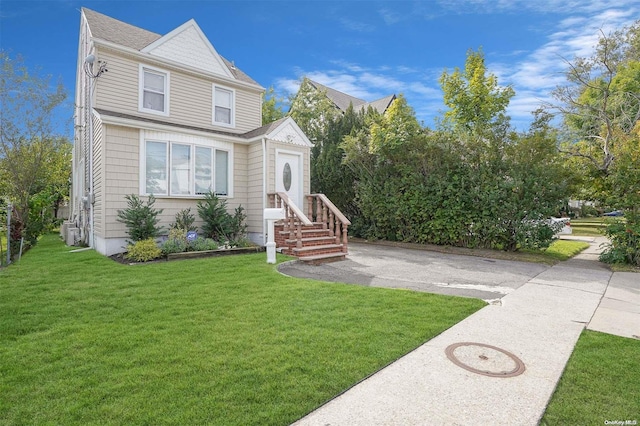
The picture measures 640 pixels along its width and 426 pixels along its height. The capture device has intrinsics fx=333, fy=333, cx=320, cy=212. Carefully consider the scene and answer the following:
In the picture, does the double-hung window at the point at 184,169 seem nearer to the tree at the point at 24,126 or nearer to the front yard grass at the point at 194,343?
the front yard grass at the point at 194,343

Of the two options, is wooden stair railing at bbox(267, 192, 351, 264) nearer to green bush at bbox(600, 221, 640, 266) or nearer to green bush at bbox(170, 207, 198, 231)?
green bush at bbox(170, 207, 198, 231)

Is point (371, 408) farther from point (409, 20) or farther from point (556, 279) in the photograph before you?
point (409, 20)

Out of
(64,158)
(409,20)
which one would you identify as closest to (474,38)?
(409,20)

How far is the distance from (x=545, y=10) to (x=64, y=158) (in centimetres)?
2467

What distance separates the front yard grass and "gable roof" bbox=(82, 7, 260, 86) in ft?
24.7

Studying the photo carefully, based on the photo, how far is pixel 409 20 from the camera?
41.0ft

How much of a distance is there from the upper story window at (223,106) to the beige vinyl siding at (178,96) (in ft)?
Result: 0.46

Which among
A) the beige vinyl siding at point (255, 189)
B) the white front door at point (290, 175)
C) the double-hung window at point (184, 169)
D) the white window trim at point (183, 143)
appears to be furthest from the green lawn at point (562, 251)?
the double-hung window at point (184, 169)

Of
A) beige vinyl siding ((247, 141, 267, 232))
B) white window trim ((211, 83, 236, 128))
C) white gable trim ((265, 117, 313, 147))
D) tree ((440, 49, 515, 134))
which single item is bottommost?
beige vinyl siding ((247, 141, 267, 232))

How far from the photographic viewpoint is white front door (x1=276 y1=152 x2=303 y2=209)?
10383 millimetres

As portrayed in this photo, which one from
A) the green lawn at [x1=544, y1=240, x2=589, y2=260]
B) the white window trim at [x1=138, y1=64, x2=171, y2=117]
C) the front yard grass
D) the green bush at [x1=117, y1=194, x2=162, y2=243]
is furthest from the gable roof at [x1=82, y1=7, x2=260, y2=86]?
the green lawn at [x1=544, y1=240, x2=589, y2=260]

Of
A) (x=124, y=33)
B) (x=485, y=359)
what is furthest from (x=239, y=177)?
(x=485, y=359)

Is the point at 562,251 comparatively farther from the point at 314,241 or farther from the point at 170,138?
the point at 170,138

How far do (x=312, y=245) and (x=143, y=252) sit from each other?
4.06 metres
